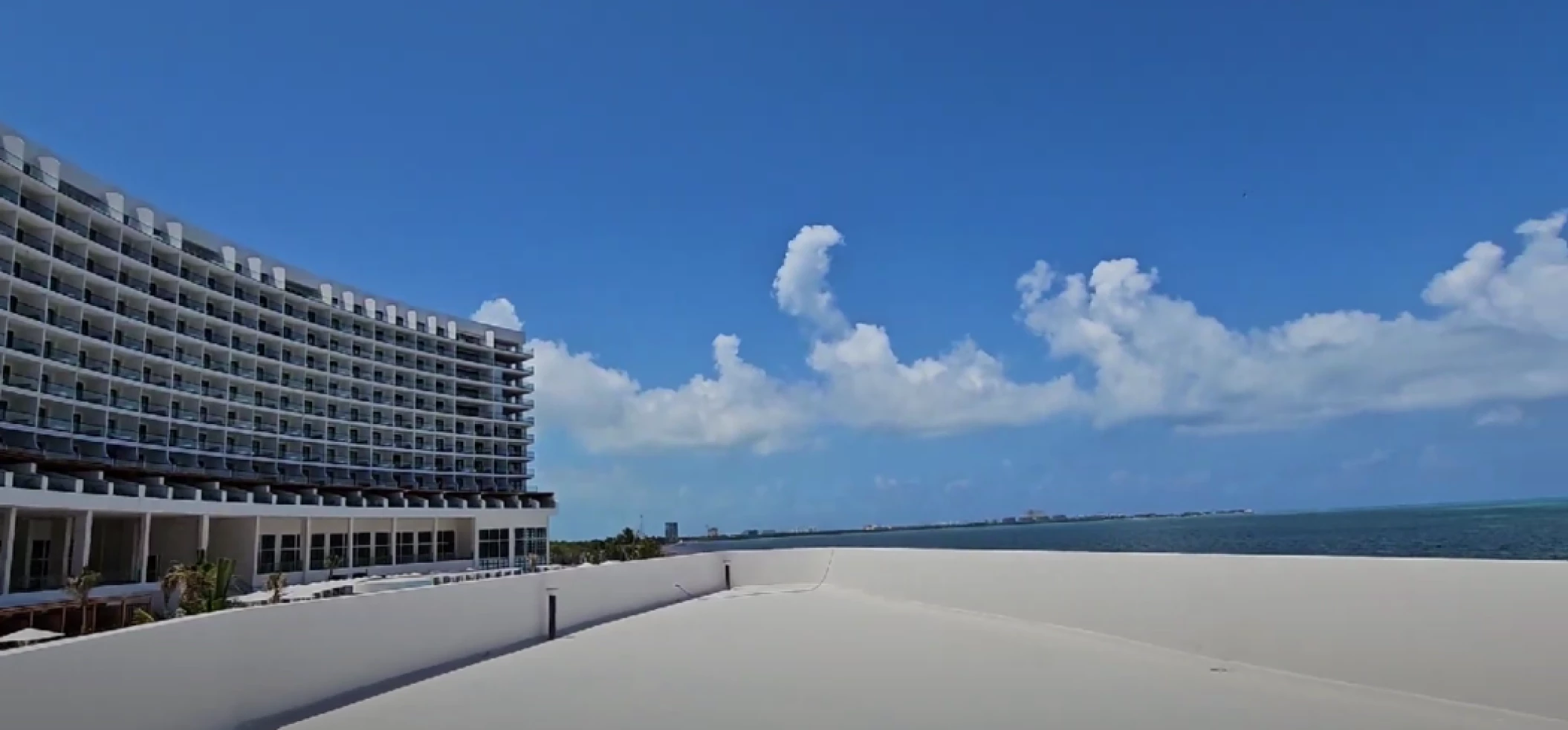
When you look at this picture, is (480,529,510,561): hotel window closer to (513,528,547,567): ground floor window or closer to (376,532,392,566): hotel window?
(513,528,547,567): ground floor window

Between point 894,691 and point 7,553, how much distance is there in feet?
126

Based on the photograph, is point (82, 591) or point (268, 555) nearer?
point (82, 591)

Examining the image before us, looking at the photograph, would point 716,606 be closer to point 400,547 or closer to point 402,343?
point 400,547

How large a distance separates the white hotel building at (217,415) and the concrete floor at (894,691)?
3046 centimetres

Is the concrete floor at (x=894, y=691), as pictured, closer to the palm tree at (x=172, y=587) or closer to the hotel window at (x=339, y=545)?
the palm tree at (x=172, y=587)

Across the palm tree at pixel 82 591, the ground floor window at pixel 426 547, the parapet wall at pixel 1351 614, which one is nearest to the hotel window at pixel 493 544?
the ground floor window at pixel 426 547

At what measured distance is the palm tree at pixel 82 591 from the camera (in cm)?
3156

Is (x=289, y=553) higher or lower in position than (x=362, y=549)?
lower

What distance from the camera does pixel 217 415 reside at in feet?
184

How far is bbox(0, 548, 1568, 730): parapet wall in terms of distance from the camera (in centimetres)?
616

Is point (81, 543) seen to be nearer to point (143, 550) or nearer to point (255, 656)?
point (143, 550)

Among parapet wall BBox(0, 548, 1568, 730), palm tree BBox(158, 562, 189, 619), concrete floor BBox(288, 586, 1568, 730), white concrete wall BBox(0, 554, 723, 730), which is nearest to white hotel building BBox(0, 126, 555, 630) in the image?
palm tree BBox(158, 562, 189, 619)

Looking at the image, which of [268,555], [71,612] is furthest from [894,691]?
[268,555]

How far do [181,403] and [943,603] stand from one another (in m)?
51.4
